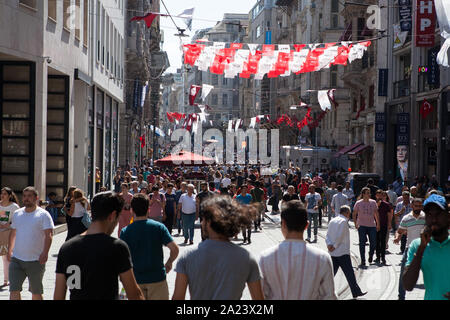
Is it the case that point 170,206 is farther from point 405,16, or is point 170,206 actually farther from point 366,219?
point 405,16

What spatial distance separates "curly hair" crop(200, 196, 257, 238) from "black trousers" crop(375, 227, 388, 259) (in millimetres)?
9742

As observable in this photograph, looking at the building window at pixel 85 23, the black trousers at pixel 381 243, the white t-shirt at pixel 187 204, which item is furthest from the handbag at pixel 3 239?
the building window at pixel 85 23

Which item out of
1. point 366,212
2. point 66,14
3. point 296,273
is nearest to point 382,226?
point 366,212

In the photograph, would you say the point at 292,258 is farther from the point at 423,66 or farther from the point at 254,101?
the point at 254,101

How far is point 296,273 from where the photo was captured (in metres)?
4.64

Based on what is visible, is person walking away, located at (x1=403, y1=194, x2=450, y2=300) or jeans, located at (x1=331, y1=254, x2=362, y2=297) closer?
person walking away, located at (x1=403, y1=194, x2=450, y2=300)

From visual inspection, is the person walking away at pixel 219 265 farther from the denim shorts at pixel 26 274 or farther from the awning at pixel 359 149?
the awning at pixel 359 149

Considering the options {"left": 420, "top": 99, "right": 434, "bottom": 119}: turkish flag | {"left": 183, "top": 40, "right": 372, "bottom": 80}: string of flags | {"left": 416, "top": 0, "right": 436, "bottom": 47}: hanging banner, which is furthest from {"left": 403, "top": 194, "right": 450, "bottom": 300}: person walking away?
{"left": 420, "top": 99, "right": 434, "bottom": 119}: turkish flag

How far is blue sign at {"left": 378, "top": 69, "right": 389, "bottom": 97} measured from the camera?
3497 centimetres

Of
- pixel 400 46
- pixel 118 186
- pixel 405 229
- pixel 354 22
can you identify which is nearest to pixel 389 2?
pixel 400 46

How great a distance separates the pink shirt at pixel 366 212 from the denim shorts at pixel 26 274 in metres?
7.30

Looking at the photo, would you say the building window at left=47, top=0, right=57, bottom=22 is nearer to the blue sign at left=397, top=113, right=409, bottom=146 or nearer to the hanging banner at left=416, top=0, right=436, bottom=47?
the hanging banner at left=416, top=0, right=436, bottom=47

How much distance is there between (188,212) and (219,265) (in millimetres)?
12346

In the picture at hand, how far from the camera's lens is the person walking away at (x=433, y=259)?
16.2 feet
